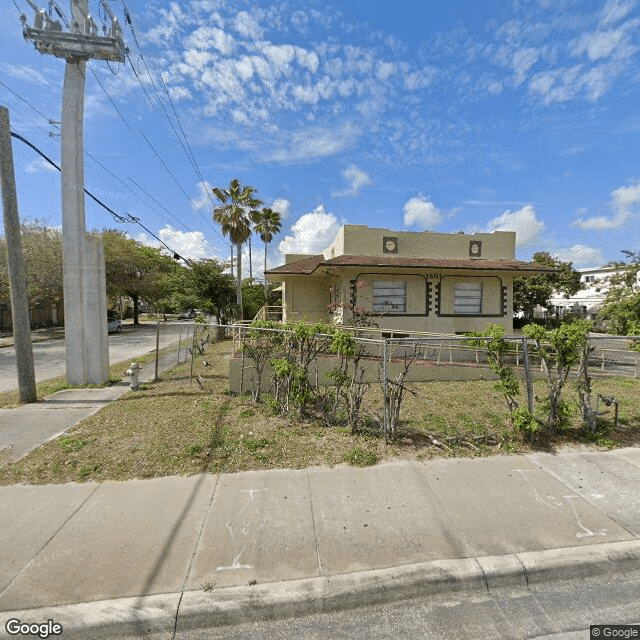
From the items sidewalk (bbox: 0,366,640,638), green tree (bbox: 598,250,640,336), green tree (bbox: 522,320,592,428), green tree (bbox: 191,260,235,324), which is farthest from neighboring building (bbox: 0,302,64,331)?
green tree (bbox: 598,250,640,336)

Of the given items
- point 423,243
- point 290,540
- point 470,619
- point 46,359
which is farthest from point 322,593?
point 46,359

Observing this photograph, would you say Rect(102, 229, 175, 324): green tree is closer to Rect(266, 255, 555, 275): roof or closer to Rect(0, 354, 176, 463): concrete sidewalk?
Rect(266, 255, 555, 275): roof

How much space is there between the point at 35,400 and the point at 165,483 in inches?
206

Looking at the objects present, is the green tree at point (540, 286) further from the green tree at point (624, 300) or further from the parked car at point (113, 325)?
the parked car at point (113, 325)

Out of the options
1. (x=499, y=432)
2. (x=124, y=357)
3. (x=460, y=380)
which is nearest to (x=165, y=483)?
(x=499, y=432)

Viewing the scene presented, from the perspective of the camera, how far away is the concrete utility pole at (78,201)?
711cm

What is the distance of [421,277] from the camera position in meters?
12.0

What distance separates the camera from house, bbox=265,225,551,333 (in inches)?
453

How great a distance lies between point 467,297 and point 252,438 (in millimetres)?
10503

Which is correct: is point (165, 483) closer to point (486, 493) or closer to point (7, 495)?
point (7, 495)

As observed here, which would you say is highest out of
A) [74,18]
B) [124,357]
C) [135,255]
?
[74,18]

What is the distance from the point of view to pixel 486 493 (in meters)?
3.56

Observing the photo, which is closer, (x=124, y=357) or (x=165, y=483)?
(x=165, y=483)

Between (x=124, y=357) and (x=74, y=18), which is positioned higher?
(x=74, y=18)
